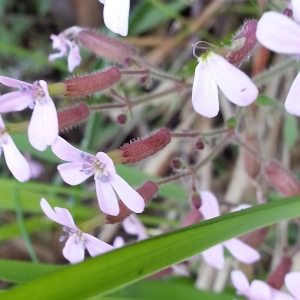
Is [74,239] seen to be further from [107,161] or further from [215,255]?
[215,255]

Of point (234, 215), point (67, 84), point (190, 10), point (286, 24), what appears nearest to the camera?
point (286, 24)

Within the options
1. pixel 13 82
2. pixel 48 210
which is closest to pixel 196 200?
pixel 48 210

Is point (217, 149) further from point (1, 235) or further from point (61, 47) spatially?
point (1, 235)

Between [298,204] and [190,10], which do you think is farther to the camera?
[190,10]

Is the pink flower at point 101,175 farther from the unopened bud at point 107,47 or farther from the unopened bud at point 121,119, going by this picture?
the unopened bud at point 107,47

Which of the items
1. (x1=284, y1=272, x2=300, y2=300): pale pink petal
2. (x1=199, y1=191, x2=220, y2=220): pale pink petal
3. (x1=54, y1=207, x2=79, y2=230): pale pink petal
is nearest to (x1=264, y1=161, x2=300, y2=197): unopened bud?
(x1=199, y1=191, x2=220, y2=220): pale pink petal

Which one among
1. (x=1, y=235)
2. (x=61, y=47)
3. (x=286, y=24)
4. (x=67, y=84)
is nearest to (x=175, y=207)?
(x=1, y=235)

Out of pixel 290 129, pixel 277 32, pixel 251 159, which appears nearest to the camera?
pixel 277 32
